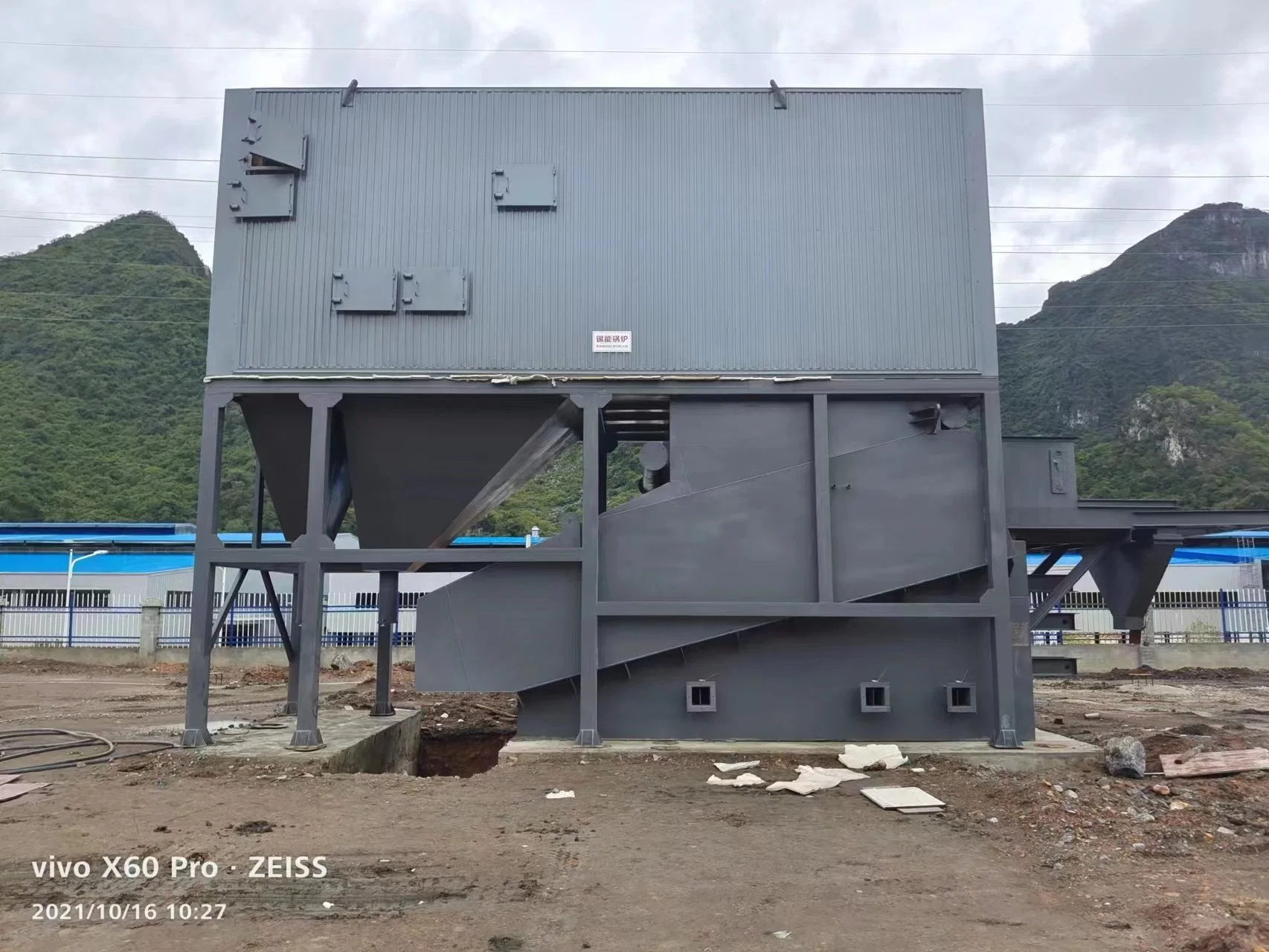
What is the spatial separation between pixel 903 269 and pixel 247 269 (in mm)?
7735

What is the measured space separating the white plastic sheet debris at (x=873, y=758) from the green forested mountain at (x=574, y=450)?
38.8m

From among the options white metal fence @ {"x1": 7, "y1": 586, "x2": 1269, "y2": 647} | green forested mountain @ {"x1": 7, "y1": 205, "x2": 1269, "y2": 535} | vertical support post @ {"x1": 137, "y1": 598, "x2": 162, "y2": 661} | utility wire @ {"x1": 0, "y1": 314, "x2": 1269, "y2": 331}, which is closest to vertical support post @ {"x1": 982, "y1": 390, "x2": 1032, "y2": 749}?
white metal fence @ {"x1": 7, "y1": 586, "x2": 1269, "y2": 647}

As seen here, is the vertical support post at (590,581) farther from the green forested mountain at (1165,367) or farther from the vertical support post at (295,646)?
the green forested mountain at (1165,367)

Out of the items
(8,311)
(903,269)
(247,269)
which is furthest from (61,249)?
(903,269)

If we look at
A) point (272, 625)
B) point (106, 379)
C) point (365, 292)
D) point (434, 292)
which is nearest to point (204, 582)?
point (365, 292)

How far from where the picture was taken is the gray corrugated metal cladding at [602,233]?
10.3 metres

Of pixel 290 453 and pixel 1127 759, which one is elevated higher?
pixel 290 453

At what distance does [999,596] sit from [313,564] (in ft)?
25.0

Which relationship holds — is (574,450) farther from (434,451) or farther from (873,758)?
(873,758)

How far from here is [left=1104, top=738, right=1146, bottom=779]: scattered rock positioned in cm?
845

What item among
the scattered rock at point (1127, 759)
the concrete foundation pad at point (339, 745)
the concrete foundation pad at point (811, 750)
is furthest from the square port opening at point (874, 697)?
the concrete foundation pad at point (339, 745)

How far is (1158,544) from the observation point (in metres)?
10.4

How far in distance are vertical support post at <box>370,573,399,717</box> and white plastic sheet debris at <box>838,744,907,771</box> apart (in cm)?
663

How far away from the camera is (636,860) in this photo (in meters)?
6.18
